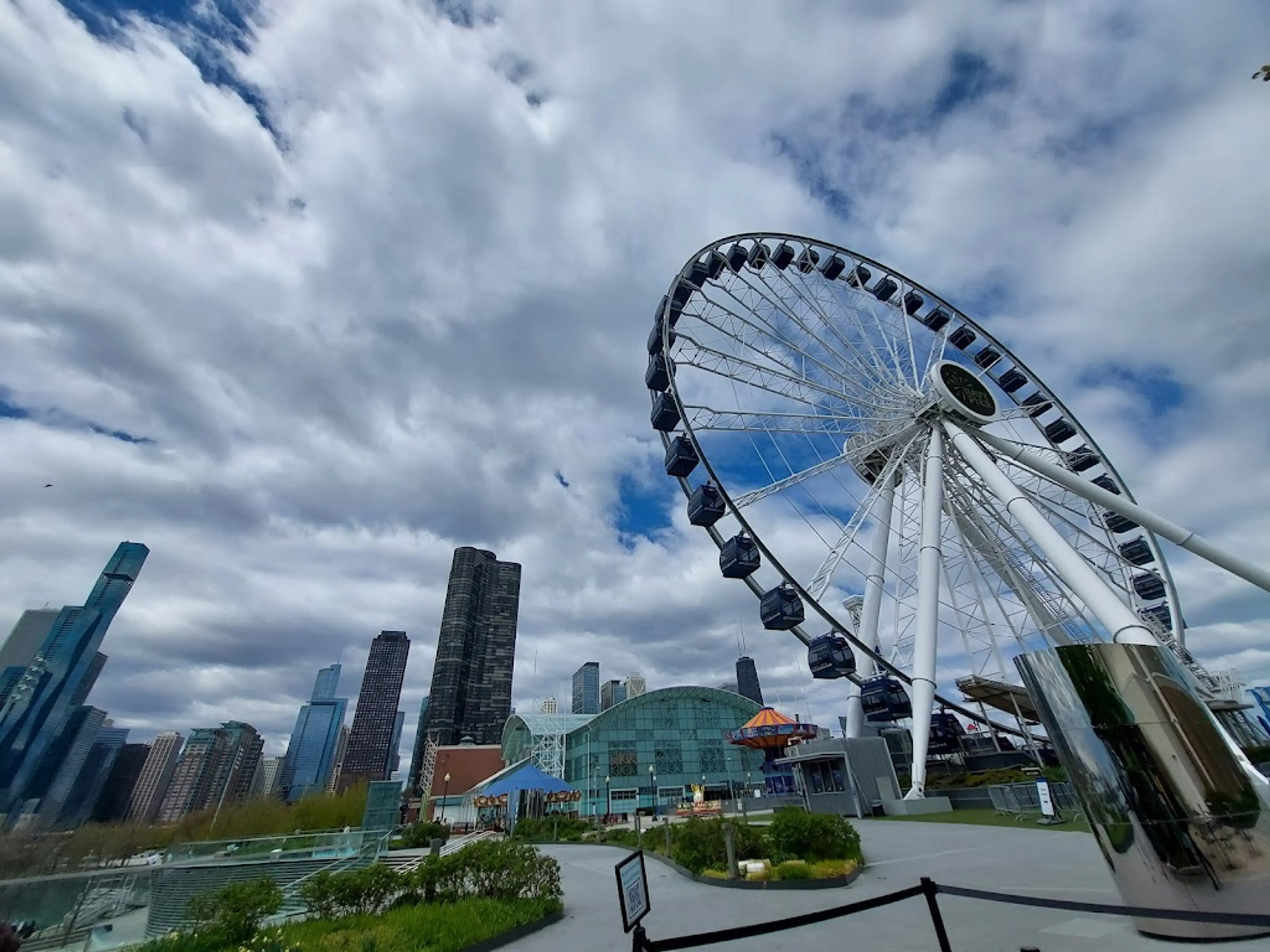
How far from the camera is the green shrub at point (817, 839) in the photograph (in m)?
12.0

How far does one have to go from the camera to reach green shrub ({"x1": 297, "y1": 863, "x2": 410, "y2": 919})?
9320 mm

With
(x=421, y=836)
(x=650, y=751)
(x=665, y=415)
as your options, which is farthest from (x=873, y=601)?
(x=650, y=751)

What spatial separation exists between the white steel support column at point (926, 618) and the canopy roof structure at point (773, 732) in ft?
40.2

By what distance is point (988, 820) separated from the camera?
19.3 metres

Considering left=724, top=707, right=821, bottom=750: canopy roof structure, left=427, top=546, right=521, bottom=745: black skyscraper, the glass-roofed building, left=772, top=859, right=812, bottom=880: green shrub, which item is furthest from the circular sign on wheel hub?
left=427, top=546, right=521, bottom=745: black skyscraper

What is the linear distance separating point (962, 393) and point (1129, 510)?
24.5ft

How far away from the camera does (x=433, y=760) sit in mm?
86438

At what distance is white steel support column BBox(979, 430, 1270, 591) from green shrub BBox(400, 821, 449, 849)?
35392mm

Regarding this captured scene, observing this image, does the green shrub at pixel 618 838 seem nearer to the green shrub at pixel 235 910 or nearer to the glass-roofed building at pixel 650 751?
the green shrub at pixel 235 910

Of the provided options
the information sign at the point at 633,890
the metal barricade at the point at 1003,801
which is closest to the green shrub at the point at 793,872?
the information sign at the point at 633,890

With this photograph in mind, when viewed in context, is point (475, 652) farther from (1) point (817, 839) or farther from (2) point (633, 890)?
(2) point (633, 890)

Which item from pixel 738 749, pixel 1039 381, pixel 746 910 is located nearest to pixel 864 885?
pixel 746 910

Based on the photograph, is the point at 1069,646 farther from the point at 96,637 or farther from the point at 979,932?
the point at 96,637

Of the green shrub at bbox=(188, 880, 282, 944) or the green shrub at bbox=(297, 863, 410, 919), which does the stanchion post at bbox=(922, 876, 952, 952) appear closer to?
the green shrub at bbox=(188, 880, 282, 944)
